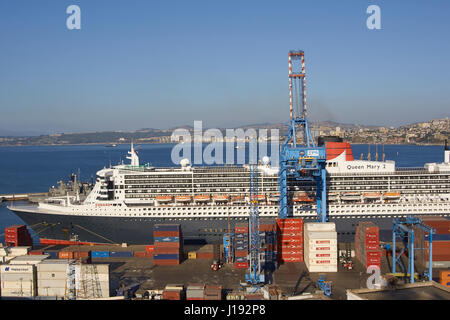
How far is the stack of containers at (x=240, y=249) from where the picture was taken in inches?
784

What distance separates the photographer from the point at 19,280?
52.3 feet

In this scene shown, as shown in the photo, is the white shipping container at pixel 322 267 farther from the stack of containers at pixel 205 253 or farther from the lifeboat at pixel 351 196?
the lifeboat at pixel 351 196

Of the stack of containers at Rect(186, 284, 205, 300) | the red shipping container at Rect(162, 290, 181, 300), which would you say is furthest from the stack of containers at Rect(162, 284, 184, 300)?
the stack of containers at Rect(186, 284, 205, 300)

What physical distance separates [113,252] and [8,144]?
188 metres

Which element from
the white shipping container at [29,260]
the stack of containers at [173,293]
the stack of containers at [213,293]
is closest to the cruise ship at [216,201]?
the white shipping container at [29,260]

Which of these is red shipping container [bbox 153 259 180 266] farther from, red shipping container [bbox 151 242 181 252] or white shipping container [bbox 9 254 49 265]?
white shipping container [bbox 9 254 49 265]

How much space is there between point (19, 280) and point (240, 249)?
902 cm

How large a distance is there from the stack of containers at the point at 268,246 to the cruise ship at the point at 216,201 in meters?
2.86

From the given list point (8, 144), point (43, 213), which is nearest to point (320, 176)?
point (43, 213)

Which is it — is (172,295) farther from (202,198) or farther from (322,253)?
(202,198)

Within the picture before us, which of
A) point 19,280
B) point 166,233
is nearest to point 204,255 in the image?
point 166,233

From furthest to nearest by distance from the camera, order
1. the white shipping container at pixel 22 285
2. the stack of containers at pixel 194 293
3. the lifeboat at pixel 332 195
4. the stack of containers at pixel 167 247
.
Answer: the lifeboat at pixel 332 195
the stack of containers at pixel 167 247
the white shipping container at pixel 22 285
the stack of containers at pixel 194 293

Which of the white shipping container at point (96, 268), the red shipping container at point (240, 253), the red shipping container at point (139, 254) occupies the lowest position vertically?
the red shipping container at point (139, 254)

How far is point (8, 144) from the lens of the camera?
18850 cm
